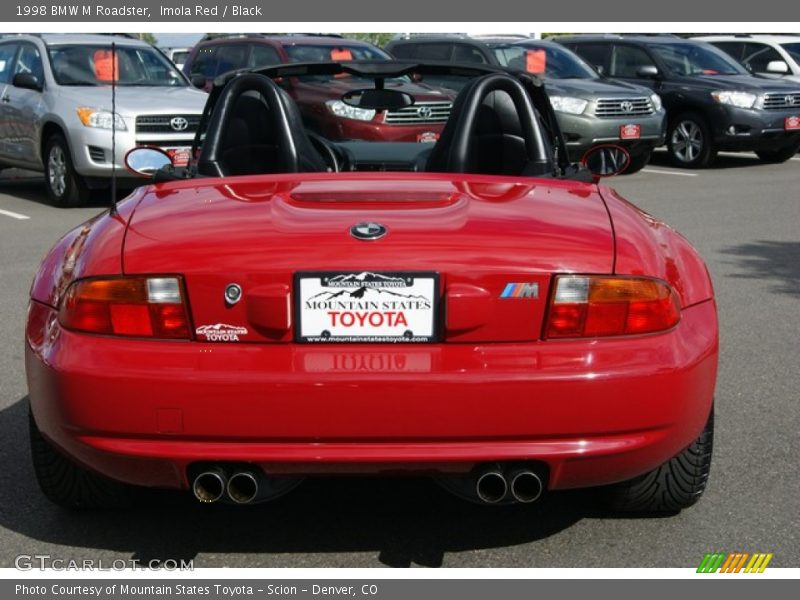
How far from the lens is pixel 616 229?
3912 mm

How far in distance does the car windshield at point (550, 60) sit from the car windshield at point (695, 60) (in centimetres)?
145

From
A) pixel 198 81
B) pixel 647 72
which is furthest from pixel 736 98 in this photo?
pixel 198 81

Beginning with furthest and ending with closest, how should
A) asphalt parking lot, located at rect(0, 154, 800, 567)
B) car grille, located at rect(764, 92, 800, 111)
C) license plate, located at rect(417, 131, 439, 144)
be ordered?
car grille, located at rect(764, 92, 800, 111) < license plate, located at rect(417, 131, 439, 144) < asphalt parking lot, located at rect(0, 154, 800, 567)

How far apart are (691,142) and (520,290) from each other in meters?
15.5

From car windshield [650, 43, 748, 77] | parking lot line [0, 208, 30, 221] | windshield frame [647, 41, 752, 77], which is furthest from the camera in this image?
car windshield [650, 43, 748, 77]

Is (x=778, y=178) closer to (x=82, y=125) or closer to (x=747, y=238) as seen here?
(x=747, y=238)

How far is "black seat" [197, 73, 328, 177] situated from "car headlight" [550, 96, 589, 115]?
12112mm

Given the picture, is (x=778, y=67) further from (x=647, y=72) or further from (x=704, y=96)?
(x=647, y=72)

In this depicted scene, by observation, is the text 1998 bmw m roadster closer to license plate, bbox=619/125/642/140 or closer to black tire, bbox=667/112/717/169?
license plate, bbox=619/125/642/140

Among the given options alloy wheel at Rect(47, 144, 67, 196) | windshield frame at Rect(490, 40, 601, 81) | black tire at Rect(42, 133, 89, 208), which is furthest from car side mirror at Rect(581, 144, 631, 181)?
windshield frame at Rect(490, 40, 601, 81)

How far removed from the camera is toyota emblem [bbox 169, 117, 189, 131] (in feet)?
45.4

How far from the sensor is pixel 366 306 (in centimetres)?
359

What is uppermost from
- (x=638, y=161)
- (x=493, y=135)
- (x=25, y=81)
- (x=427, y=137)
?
(x=493, y=135)

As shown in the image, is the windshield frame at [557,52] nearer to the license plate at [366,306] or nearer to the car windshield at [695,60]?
the car windshield at [695,60]
